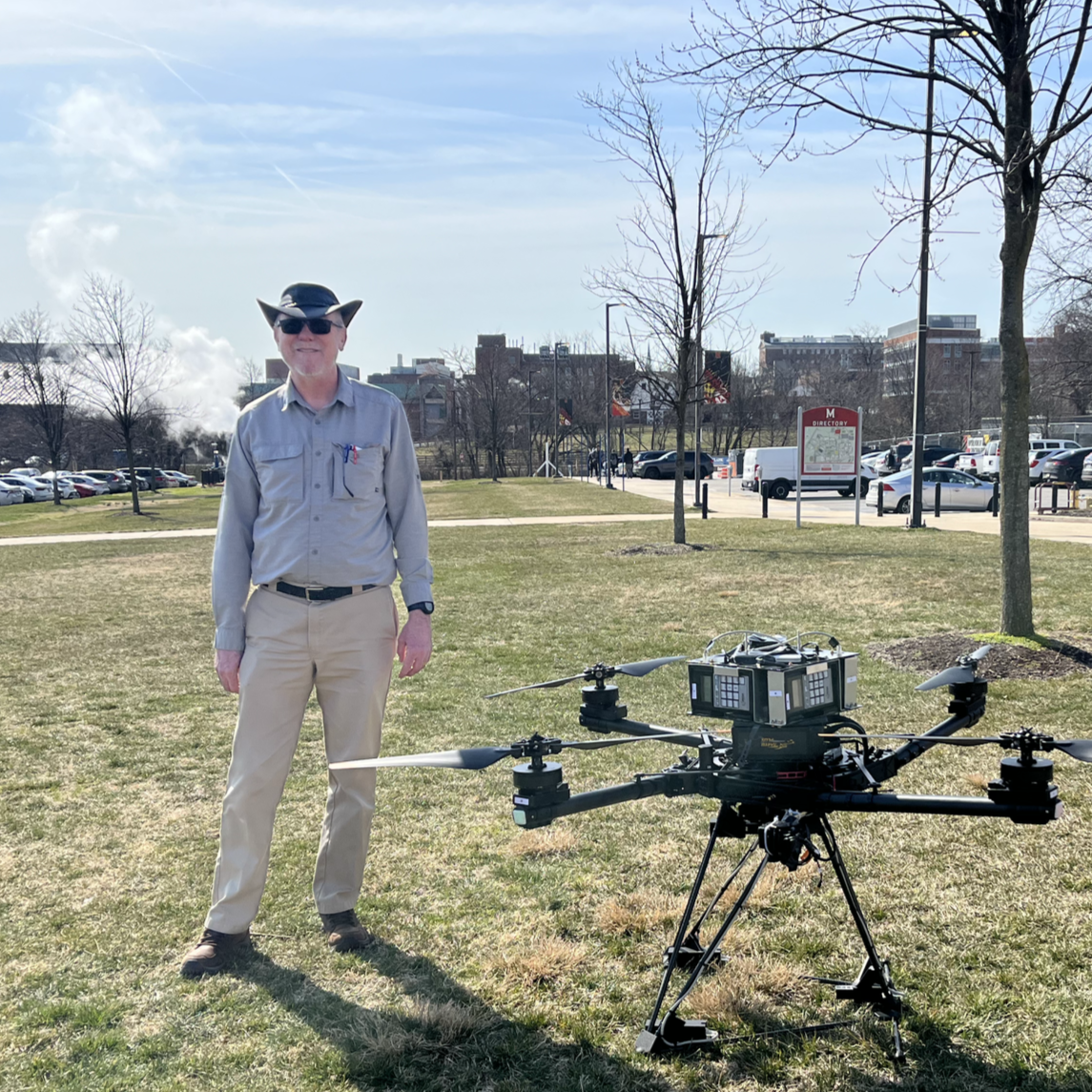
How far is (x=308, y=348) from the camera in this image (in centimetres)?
344

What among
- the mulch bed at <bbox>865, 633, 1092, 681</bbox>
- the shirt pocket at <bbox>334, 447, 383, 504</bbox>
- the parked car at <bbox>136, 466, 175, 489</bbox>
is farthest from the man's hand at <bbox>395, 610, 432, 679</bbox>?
the parked car at <bbox>136, 466, 175, 489</bbox>

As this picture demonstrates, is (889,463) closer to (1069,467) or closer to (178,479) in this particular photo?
(1069,467)

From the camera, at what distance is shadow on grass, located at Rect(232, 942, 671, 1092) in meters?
2.75

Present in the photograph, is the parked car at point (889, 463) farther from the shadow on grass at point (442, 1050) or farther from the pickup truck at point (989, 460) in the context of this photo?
the shadow on grass at point (442, 1050)

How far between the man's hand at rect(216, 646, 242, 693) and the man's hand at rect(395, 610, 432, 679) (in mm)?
534

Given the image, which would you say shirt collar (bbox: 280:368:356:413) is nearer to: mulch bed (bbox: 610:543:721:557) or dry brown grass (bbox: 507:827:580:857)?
dry brown grass (bbox: 507:827:580:857)

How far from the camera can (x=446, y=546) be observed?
19.3 metres

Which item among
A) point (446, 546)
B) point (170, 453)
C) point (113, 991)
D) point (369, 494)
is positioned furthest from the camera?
point (170, 453)

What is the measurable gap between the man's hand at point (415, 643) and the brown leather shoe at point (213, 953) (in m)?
1.02

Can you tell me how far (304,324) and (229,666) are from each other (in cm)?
114

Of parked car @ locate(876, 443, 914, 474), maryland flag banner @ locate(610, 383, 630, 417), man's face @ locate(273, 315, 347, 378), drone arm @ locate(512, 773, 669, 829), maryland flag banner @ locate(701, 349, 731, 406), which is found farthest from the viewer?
parked car @ locate(876, 443, 914, 474)

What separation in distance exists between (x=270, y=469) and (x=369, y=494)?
32 centimetres

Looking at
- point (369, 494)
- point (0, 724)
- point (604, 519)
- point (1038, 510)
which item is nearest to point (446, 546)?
point (604, 519)

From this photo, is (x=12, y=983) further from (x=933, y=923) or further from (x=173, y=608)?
(x=173, y=608)
